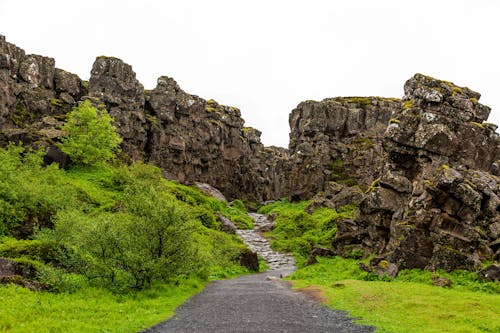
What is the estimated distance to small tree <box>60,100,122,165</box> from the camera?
213 ft

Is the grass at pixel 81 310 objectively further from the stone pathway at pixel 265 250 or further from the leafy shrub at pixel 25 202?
the stone pathway at pixel 265 250

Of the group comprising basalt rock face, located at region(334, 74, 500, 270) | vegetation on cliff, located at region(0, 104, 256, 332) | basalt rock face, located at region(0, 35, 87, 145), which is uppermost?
basalt rock face, located at region(0, 35, 87, 145)

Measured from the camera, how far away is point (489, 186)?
3700 centimetres

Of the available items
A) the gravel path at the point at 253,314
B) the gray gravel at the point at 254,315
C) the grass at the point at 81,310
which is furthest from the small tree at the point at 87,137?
the grass at the point at 81,310

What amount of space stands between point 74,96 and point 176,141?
86.5ft

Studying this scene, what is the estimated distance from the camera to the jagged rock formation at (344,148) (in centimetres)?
3550

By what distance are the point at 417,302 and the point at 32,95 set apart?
78.1m

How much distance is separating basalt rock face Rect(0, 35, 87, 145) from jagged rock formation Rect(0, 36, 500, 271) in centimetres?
22

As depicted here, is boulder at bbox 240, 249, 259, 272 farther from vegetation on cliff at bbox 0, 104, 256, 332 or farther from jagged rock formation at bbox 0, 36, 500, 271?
jagged rock formation at bbox 0, 36, 500, 271

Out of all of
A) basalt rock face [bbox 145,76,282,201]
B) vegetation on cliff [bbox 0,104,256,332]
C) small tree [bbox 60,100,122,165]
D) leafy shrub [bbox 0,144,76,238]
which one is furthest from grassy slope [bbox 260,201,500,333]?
basalt rock face [bbox 145,76,282,201]

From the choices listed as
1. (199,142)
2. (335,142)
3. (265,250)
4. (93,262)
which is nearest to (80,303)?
(93,262)

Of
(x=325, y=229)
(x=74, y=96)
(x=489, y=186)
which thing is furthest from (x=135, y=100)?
(x=489, y=186)

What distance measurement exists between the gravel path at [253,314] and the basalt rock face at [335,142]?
65.6m

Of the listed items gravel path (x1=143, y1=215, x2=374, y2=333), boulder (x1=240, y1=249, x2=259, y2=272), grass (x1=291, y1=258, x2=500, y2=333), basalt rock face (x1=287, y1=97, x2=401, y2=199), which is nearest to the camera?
grass (x1=291, y1=258, x2=500, y2=333)
